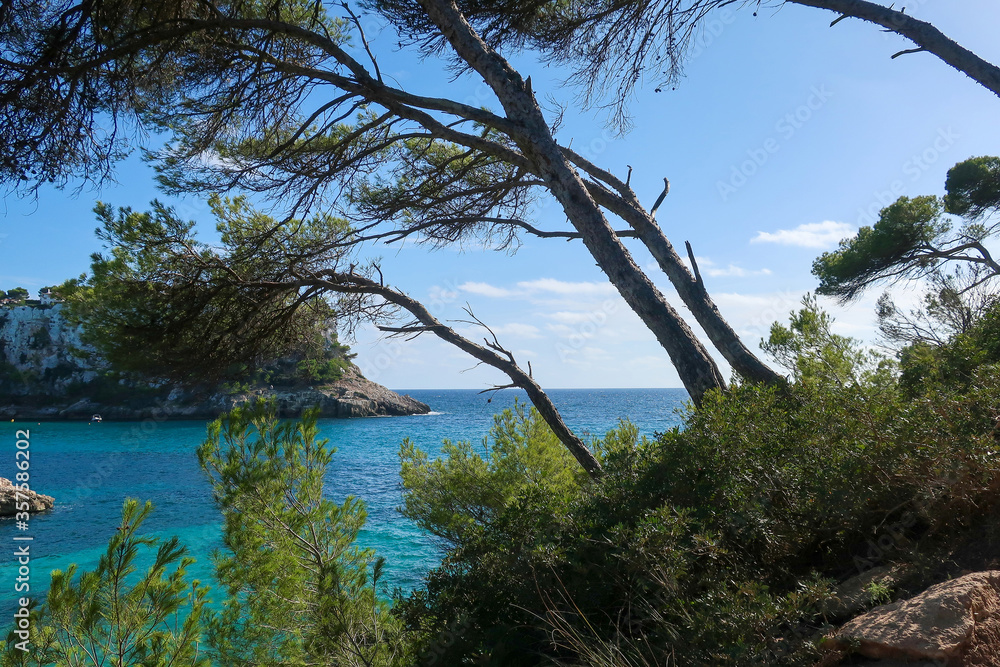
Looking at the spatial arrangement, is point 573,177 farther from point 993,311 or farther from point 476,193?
point 993,311

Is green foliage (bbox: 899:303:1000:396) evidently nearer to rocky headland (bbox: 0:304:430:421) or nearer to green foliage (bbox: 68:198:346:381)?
green foliage (bbox: 68:198:346:381)

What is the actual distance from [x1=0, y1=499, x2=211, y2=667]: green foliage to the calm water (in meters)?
0.62

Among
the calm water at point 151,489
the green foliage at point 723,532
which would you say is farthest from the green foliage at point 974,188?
the green foliage at point 723,532

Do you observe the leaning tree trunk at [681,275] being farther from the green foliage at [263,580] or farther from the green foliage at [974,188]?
the green foliage at [974,188]

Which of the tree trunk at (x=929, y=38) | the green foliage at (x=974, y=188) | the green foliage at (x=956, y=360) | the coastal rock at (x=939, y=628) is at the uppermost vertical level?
the green foliage at (x=974, y=188)

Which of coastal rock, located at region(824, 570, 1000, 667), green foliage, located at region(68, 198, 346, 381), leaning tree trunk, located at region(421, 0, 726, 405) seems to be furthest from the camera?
green foliage, located at region(68, 198, 346, 381)

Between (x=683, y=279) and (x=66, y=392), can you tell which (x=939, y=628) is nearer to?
(x=683, y=279)

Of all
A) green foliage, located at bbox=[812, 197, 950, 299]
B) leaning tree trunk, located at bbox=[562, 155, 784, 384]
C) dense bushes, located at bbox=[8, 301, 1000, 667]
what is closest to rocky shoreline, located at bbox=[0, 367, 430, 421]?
green foliage, located at bbox=[812, 197, 950, 299]

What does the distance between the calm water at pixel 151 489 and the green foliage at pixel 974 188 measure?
7.74 metres

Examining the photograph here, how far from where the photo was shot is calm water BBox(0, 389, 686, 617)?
11781 mm

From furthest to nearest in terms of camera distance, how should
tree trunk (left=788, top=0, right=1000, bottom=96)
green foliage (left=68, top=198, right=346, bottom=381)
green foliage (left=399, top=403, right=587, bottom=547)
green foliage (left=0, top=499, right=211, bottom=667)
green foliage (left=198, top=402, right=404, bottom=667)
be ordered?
green foliage (left=399, top=403, right=587, bottom=547) → green foliage (left=68, top=198, right=346, bottom=381) → tree trunk (left=788, top=0, right=1000, bottom=96) → green foliage (left=198, top=402, right=404, bottom=667) → green foliage (left=0, top=499, right=211, bottom=667)

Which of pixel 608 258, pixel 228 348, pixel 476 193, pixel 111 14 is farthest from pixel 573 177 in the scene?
pixel 111 14

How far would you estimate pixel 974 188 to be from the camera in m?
10.7

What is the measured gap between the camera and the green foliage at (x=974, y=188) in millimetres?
10578
